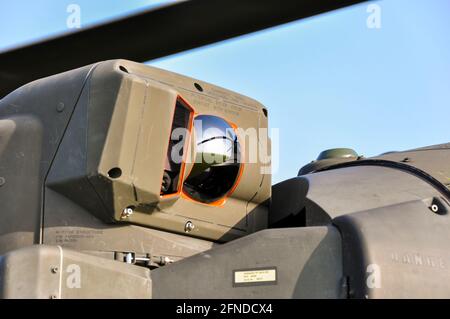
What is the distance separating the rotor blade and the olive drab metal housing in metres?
0.49

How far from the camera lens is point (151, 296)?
2.71 metres

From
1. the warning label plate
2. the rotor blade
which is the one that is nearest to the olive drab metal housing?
the warning label plate

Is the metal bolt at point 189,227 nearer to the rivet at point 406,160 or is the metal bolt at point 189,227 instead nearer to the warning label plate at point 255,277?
the warning label plate at point 255,277

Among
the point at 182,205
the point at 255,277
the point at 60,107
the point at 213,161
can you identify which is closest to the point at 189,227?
the point at 182,205

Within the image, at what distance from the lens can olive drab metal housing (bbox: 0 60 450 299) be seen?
261 centimetres

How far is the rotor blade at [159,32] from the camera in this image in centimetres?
371

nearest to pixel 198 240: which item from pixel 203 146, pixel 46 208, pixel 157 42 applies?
pixel 203 146

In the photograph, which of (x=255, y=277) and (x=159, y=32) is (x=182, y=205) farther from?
(x=159, y=32)

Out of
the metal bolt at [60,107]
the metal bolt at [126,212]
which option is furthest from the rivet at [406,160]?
the metal bolt at [60,107]

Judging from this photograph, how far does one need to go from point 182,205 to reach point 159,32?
1159 millimetres

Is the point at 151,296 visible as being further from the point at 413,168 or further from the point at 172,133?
the point at 413,168

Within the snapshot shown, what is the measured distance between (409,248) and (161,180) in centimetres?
96
